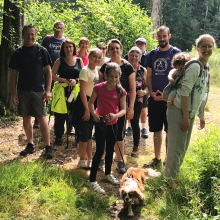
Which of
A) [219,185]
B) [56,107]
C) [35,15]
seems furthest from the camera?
[35,15]

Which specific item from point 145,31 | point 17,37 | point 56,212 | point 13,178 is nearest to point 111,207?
point 56,212

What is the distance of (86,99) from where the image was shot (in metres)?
4.12

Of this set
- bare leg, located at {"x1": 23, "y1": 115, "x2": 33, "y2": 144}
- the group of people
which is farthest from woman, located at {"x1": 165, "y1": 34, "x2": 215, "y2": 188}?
bare leg, located at {"x1": 23, "y1": 115, "x2": 33, "y2": 144}

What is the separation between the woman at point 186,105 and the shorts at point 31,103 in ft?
7.82

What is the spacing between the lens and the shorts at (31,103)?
4559 millimetres

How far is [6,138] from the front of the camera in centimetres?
554

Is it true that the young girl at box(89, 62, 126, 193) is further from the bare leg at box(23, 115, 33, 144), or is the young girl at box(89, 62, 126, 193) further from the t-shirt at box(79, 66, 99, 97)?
the bare leg at box(23, 115, 33, 144)

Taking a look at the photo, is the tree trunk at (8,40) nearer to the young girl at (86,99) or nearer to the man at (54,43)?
the man at (54,43)

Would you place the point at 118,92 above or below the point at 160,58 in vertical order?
below

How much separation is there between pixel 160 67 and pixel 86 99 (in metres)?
1.36

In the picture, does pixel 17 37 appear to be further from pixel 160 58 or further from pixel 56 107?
pixel 160 58

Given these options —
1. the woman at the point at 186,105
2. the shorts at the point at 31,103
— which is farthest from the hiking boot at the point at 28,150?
the woman at the point at 186,105

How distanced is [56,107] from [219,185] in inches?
126

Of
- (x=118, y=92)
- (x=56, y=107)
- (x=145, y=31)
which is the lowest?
(x=56, y=107)
